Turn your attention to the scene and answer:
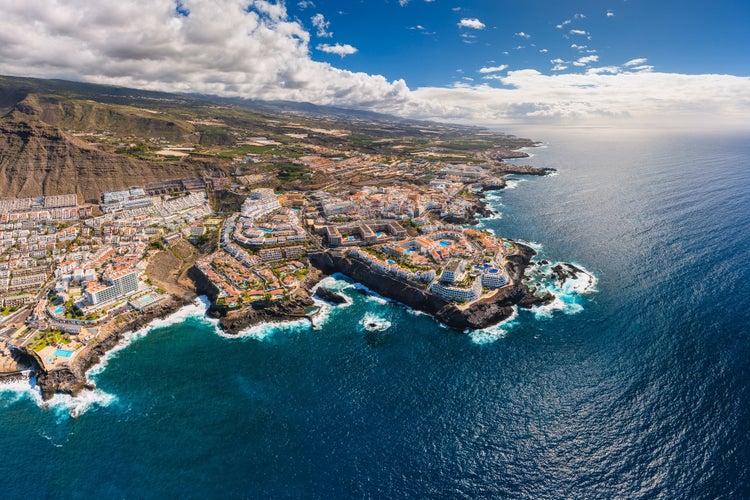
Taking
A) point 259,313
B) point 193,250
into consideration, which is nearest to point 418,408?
point 259,313

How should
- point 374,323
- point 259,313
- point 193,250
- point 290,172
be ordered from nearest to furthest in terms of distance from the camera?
point 374,323, point 259,313, point 193,250, point 290,172

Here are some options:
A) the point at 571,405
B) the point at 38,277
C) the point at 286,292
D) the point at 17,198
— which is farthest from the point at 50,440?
the point at 17,198

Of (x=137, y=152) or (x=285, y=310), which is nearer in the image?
(x=285, y=310)

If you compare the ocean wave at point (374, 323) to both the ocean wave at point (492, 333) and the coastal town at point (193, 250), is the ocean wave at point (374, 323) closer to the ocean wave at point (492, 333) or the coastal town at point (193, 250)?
the coastal town at point (193, 250)

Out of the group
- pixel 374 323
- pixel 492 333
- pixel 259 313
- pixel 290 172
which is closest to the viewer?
pixel 492 333

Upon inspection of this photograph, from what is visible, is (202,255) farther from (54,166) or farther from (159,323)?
(54,166)

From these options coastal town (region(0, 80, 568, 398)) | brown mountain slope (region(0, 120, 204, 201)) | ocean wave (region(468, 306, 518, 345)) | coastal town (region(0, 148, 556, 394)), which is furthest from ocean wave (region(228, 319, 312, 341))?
brown mountain slope (region(0, 120, 204, 201))

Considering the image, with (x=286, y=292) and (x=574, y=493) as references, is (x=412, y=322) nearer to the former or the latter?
(x=286, y=292)

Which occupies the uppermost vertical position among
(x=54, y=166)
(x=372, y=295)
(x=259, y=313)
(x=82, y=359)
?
(x=54, y=166)
